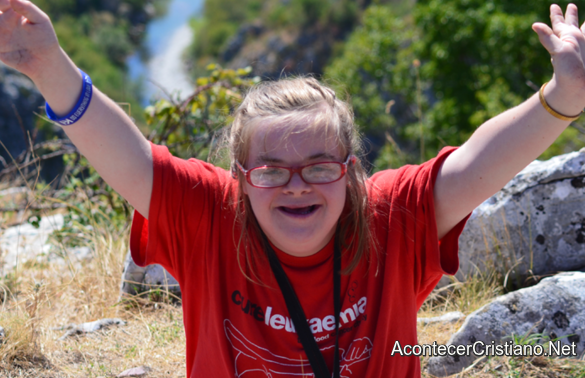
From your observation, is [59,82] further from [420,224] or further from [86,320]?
[86,320]

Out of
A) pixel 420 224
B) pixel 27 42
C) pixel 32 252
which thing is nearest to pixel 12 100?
pixel 32 252

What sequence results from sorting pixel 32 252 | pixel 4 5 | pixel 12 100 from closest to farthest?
pixel 4 5 < pixel 32 252 < pixel 12 100

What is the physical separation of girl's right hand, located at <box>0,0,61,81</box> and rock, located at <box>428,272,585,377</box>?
2.01 meters

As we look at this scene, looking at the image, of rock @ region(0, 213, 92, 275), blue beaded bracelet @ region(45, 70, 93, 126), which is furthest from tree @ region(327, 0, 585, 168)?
blue beaded bracelet @ region(45, 70, 93, 126)

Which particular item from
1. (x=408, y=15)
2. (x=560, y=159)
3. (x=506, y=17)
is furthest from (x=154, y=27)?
(x=560, y=159)

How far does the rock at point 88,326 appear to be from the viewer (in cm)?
274

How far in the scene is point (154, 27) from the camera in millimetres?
63906

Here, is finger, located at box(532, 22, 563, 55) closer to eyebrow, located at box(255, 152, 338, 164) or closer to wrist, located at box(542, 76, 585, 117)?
wrist, located at box(542, 76, 585, 117)

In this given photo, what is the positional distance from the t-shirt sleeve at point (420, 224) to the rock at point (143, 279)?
177cm

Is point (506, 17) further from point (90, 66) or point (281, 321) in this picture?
point (90, 66)

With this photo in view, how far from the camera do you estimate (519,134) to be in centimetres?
150

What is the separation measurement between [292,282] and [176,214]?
0.48m

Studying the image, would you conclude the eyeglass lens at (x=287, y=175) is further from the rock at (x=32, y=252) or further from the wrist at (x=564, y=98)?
the rock at (x=32, y=252)

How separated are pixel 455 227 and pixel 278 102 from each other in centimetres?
77
